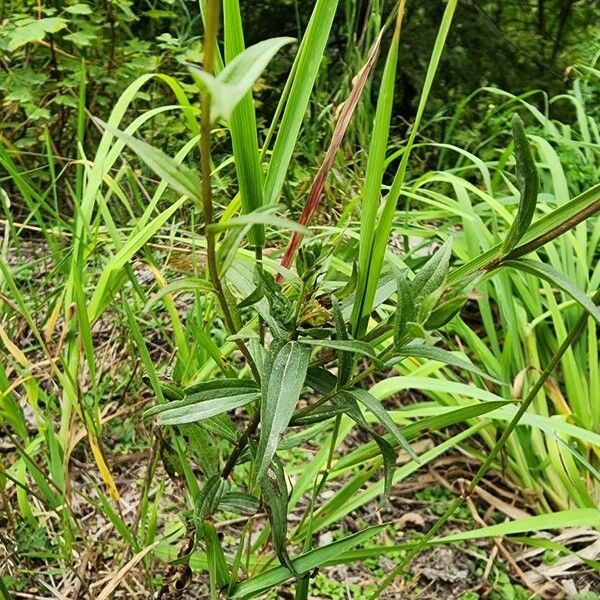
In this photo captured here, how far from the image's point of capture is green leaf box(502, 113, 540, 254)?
41 centimetres

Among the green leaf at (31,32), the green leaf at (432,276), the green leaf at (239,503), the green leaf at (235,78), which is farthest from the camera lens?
the green leaf at (31,32)

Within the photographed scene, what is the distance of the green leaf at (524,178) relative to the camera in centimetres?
41

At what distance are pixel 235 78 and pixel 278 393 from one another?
215 mm

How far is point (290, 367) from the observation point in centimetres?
47

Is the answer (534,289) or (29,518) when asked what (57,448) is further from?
(534,289)

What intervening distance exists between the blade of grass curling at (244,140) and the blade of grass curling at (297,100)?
1.6 inches

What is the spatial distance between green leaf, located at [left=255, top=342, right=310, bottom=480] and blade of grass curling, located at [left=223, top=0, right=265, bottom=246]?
0.30 feet

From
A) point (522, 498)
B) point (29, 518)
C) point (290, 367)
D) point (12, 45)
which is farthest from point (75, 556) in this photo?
point (12, 45)

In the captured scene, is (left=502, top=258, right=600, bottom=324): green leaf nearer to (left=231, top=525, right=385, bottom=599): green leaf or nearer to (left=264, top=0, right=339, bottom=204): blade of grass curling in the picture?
(left=264, top=0, right=339, bottom=204): blade of grass curling

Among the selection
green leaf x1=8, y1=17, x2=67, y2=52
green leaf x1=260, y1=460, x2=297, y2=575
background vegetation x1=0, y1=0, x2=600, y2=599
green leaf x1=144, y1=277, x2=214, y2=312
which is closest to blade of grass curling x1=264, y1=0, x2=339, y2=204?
background vegetation x1=0, y1=0, x2=600, y2=599

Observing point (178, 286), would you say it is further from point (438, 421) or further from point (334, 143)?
point (438, 421)

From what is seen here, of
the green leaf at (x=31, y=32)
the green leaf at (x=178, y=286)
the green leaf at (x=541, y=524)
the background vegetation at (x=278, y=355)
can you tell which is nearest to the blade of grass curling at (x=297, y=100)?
the background vegetation at (x=278, y=355)

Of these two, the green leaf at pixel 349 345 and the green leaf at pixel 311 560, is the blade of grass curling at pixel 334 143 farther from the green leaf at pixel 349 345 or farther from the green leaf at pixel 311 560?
the green leaf at pixel 311 560

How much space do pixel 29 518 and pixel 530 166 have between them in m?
0.74
